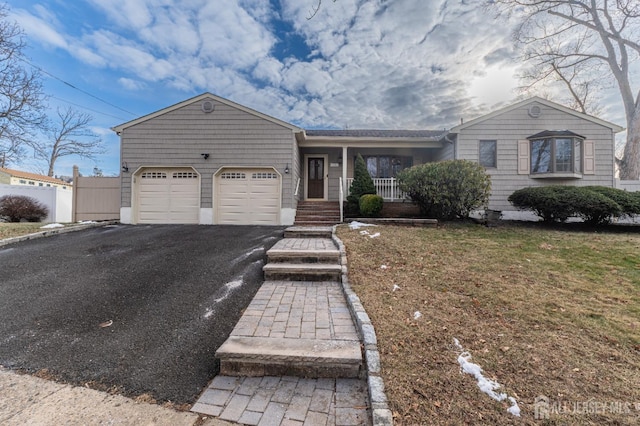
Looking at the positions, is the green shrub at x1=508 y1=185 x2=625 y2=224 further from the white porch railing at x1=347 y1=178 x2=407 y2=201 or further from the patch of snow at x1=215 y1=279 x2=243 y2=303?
the patch of snow at x1=215 y1=279 x2=243 y2=303

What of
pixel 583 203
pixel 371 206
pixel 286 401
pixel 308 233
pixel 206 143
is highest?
pixel 206 143

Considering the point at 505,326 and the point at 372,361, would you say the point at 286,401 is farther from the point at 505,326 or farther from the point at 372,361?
the point at 505,326

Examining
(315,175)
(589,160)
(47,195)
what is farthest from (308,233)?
(47,195)

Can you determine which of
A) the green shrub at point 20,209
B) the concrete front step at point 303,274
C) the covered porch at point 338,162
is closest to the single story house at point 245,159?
the covered porch at point 338,162

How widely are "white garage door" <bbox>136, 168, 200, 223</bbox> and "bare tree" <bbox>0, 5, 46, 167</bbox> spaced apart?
24.1ft

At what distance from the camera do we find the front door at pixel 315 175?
1215 cm

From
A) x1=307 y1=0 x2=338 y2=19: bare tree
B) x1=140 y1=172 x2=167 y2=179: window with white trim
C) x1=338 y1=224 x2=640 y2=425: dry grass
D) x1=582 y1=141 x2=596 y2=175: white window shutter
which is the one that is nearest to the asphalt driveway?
x1=338 y1=224 x2=640 y2=425: dry grass

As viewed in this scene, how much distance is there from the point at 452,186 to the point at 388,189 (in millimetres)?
2722

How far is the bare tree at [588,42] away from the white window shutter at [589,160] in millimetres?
4422

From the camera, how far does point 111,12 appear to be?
8.89m

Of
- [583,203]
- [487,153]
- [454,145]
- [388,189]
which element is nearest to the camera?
[583,203]

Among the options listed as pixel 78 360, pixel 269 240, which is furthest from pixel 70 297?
pixel 269 240

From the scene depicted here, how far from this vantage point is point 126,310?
306 cm

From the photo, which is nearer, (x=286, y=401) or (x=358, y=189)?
(x=286, y=401)
